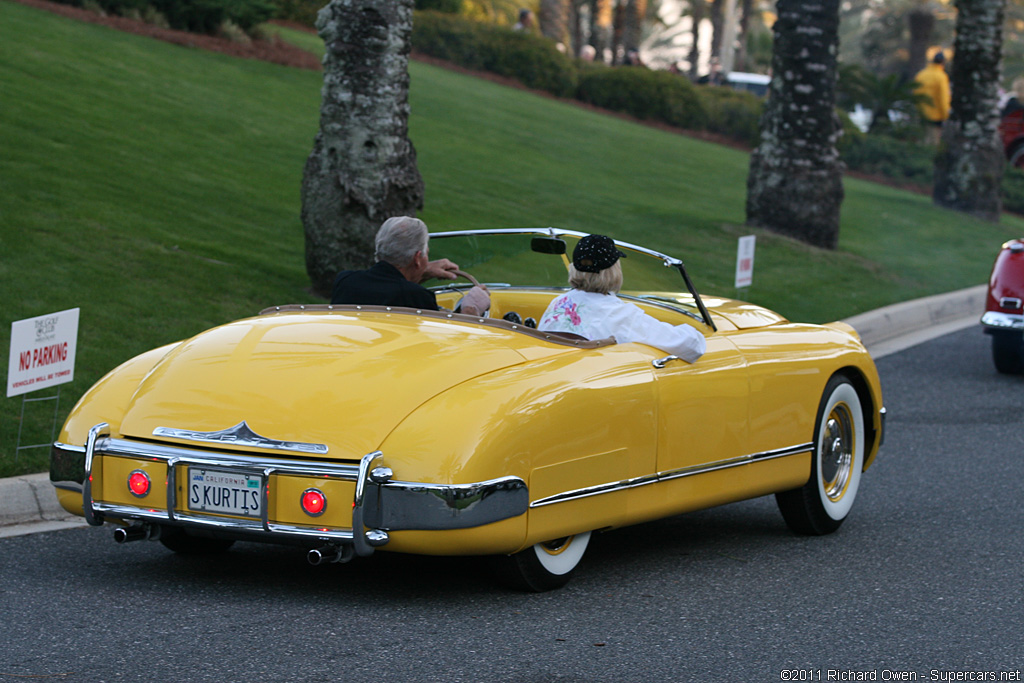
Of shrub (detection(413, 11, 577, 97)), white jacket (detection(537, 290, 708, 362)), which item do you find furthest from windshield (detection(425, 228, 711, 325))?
shrub (detection(413, 11, 577, 97))

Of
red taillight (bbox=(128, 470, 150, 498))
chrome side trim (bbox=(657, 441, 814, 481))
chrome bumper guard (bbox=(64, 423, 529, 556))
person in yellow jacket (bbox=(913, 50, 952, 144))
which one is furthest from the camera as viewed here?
person in yellow jacket (bbox=(913, 50, 952, 144))

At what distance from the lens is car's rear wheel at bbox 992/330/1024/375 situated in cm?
1044

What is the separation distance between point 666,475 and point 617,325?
0.65m

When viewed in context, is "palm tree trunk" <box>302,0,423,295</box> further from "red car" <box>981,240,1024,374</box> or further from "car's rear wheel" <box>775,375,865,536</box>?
"car's rear wheel" <box>775,375,865,536</box>

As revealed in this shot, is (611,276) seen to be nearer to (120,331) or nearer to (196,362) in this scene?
(196,362)

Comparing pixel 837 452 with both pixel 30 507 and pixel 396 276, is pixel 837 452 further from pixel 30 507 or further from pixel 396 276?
pixel 30 507

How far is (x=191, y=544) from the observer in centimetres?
515

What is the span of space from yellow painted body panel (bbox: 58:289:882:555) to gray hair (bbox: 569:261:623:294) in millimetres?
325

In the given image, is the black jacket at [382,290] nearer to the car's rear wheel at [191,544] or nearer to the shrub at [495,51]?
the car's rear wheel at [191,544]

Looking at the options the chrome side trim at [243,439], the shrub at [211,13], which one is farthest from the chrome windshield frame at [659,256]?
the shrub at [211,13]

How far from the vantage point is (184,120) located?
1576 centimetres

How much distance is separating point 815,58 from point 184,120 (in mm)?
7723

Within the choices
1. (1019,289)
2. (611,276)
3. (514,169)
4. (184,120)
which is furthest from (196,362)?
(514,169)

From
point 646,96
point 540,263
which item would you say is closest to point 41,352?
point 540,263
